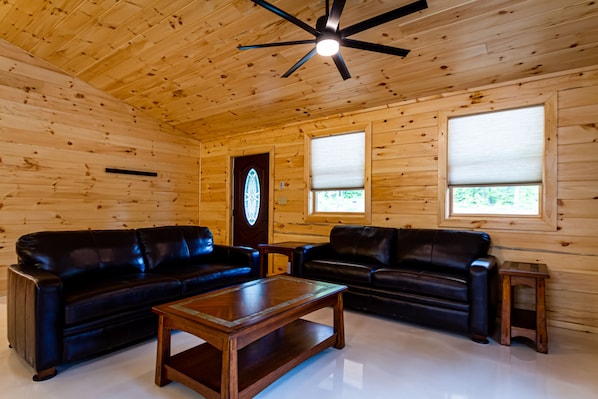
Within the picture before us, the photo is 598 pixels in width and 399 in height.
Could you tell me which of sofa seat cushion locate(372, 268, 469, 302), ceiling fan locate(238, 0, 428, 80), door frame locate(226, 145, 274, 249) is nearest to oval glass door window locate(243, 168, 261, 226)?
door frame locate(226, 145, 274, 249)

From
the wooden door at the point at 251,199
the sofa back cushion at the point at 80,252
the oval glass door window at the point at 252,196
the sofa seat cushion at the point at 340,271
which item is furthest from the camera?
the oval glass door window at the point at 252,196

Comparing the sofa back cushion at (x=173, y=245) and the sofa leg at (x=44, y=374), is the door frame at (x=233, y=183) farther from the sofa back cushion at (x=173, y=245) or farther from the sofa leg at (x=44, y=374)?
the sofa leg at (x=44, y=374)

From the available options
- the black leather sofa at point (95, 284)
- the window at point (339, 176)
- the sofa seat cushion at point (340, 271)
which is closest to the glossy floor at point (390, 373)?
the black leather sofa at point (95, 284)

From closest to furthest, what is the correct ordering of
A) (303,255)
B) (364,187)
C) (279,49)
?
1. (279,49)
2. (303,255)
3. (364,187)

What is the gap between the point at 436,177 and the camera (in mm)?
3727

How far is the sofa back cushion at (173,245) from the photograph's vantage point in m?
3.30

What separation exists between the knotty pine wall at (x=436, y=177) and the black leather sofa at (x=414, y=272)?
39 centimetres

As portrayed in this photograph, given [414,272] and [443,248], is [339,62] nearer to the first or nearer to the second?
[414,272]

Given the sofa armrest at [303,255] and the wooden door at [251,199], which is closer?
the sofa armrest at [303,255]

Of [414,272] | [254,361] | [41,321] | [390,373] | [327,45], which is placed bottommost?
[390,373]

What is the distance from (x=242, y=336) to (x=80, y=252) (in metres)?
1.86

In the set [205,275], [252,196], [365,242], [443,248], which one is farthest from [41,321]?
[252,196]

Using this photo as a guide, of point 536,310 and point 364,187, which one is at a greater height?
point 364,187

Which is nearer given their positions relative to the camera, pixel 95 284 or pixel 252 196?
pixel 95 284
